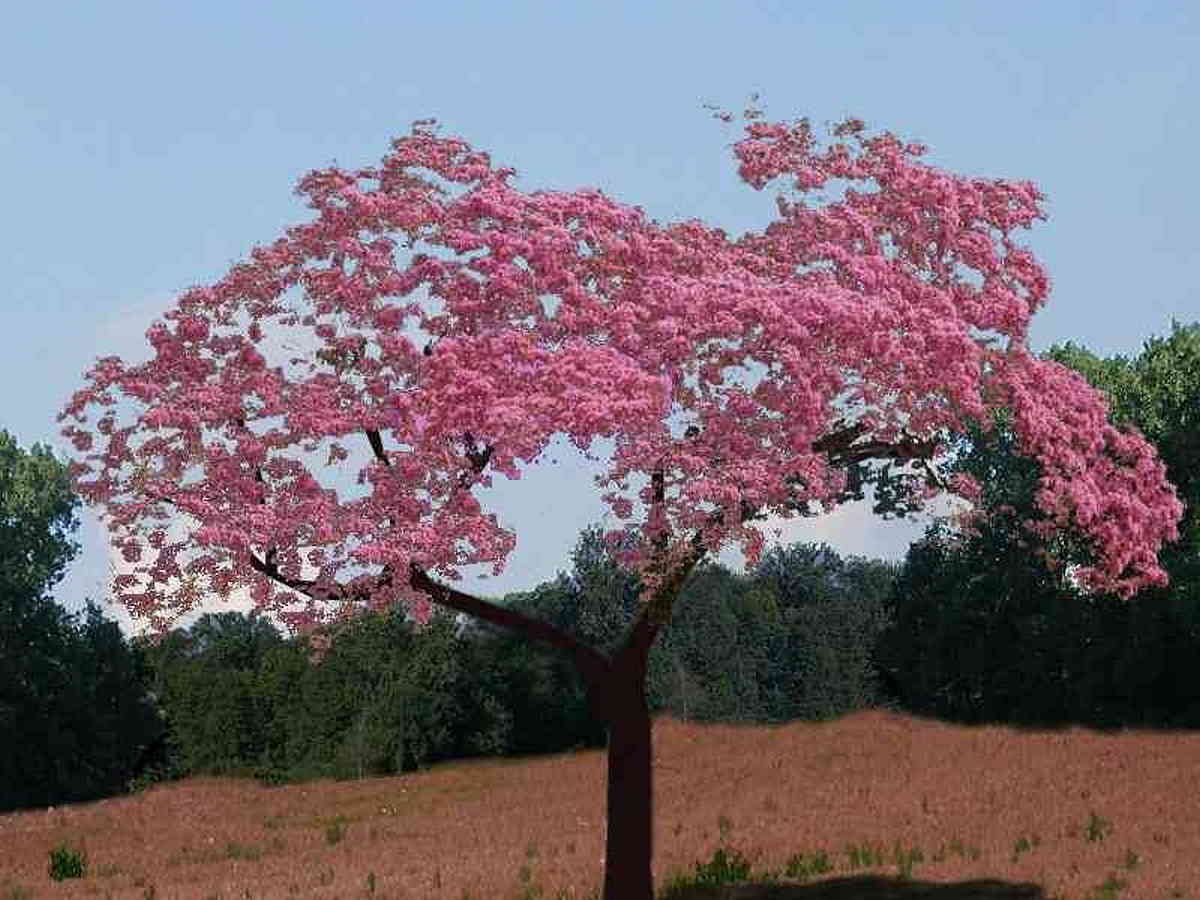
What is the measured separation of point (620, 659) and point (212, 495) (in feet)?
19.0

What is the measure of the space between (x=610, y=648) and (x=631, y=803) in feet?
103

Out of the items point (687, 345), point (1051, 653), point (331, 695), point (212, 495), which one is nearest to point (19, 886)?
point (212, 495)

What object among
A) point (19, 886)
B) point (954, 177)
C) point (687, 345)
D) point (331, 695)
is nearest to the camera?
point (687, 345)

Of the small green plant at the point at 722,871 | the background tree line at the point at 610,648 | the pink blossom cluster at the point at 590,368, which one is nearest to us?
the pink blossom cluster at the point at 590,368

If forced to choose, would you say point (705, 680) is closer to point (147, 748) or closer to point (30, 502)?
point (147, 748)

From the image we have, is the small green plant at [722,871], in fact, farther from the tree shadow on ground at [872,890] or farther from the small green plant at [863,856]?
the small green plant at [863,856]

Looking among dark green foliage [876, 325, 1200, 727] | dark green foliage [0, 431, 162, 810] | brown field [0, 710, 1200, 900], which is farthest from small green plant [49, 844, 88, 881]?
dark green foliage [0, 431, 162, 810]

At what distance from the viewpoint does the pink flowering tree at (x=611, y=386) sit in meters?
22.3

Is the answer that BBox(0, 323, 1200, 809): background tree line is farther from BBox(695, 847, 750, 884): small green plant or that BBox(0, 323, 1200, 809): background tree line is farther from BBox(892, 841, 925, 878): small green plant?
BBox(695, 847, 750, 884): small green plant

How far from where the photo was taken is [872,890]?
2814 cm

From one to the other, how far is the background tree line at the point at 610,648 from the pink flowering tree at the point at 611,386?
23.9m

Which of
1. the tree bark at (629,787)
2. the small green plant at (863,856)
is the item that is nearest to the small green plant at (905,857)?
the small green plant at (863,856)

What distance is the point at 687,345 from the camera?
22.2 meters

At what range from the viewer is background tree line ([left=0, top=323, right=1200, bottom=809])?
2366 inches
